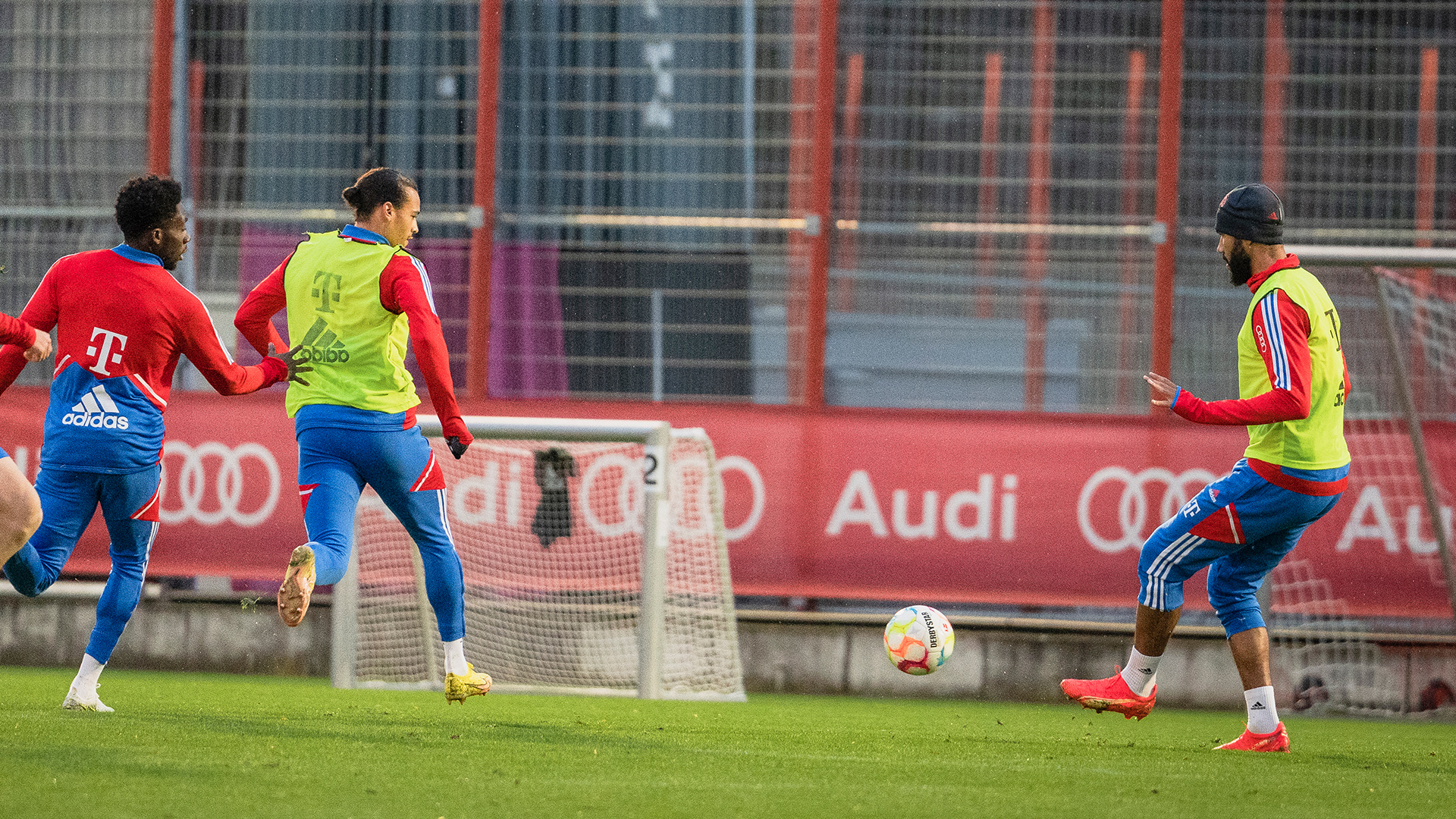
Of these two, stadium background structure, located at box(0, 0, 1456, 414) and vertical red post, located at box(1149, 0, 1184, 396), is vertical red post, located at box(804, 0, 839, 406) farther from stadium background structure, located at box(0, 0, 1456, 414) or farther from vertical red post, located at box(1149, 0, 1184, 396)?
vertical red post, located at box(1149, 0, 1184, 396)

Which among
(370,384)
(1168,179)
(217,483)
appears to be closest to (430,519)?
(370,384)

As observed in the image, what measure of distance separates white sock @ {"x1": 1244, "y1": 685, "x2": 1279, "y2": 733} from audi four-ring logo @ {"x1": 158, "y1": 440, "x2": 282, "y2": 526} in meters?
5.99

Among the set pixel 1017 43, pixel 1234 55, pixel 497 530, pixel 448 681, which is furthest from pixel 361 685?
pixel 1234 55

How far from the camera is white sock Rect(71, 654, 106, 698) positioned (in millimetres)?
5961

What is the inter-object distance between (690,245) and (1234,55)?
3.55 metres

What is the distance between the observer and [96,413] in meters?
5.67

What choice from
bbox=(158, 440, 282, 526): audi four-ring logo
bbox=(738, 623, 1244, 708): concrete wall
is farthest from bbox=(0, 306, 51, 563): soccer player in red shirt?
bbox=(738, 623, 1244, 708): concrete wall

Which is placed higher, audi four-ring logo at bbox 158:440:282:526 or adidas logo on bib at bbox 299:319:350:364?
adidas logo on bib at bbox 299:319:350:364

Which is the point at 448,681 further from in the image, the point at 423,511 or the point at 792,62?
the point at 792,62

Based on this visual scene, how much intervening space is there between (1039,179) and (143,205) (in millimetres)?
5909

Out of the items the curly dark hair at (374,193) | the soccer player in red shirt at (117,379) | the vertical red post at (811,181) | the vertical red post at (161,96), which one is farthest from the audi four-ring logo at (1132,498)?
the vertical red post at (161,96)

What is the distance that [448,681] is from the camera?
19.4 ft

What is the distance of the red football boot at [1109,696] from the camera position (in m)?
5.99

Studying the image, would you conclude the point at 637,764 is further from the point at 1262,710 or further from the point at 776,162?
the point at 776,162
